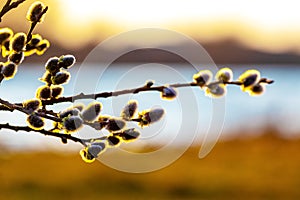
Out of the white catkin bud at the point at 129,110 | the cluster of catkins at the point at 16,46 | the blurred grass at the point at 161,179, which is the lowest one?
the white catkin bud at the point at 129,110

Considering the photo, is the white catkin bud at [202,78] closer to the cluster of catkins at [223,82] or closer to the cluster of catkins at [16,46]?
the cluster of catkins at [223,82]

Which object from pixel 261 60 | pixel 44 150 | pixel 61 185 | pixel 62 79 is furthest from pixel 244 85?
pixel 261 60

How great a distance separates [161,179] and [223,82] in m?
3.76

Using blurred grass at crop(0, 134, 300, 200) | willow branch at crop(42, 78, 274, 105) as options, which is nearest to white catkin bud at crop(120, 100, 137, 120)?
willow branch at crop(42, 78, 274, 105)

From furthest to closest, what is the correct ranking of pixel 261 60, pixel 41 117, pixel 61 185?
pixel 261 60 < pixel 61 185 < pixel 41 117

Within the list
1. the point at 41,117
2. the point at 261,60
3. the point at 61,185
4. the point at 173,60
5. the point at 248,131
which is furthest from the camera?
the point at 173,60

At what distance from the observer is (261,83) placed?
795 millimetres

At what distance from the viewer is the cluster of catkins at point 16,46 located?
792 millimetres

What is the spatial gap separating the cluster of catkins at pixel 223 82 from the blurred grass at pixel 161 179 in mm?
3243

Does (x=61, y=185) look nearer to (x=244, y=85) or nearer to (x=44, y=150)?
(x=44, y=150)

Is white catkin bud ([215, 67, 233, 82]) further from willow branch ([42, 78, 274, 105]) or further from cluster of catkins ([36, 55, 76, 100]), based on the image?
cluster of catkins ([36, 55, 76, 100])

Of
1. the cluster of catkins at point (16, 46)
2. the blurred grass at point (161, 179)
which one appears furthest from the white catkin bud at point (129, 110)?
the blurred grass at point (161, 179)

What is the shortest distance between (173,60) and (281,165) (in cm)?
526

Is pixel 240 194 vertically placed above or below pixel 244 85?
above
